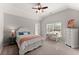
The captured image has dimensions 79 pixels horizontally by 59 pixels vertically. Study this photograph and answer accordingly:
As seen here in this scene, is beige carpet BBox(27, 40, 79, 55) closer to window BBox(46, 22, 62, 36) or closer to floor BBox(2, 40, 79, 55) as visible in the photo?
floor BBox(2, 40, 79, 55)

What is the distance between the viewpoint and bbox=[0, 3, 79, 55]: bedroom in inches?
62.8

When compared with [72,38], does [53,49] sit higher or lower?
lower

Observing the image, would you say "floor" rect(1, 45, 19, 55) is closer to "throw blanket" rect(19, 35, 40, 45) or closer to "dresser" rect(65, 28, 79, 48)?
"throw blanket" rect(19, 35, 40, 45)

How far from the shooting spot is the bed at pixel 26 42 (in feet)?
5.21

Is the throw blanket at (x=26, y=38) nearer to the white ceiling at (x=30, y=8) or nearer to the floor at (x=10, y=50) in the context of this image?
the floor at (x=10, y=50)

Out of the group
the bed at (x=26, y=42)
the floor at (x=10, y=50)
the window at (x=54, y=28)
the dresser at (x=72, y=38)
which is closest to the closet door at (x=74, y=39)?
the dresser at (x=72, y=38)

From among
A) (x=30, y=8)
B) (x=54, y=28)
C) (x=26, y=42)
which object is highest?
(x=30, y=8)

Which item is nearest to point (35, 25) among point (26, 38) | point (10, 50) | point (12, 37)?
point (26, 38)

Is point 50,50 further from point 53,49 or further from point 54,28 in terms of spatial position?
point 54,28

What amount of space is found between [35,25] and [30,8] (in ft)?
0.78

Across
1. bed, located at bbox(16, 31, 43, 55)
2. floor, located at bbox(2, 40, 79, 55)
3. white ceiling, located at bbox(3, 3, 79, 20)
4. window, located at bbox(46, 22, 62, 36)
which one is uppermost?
white ceiling, located at bbox(3, 3, 79, 20)

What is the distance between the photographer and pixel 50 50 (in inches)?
64.7

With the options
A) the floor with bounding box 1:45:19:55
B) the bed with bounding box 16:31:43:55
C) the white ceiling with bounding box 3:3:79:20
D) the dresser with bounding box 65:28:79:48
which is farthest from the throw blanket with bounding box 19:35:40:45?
the dresser with bounding box 65:28:79:48

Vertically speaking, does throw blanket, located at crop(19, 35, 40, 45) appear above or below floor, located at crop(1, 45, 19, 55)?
above
